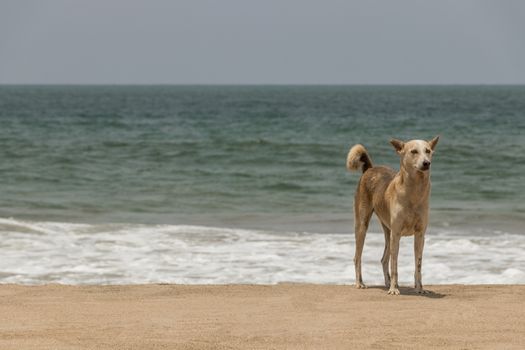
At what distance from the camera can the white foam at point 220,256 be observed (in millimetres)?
11102

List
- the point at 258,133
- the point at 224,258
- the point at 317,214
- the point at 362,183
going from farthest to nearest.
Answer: the point at 258,133 → the point at 317,214 → the point at 224,258 → the point at 362,183

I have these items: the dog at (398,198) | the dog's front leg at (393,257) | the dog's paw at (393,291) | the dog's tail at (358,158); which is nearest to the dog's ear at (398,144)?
the dog at (398,198)

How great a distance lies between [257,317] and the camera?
7.99m

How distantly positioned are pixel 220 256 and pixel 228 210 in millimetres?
6456

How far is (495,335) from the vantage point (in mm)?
7281

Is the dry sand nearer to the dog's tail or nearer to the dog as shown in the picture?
the dog

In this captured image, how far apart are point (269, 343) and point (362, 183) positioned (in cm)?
304

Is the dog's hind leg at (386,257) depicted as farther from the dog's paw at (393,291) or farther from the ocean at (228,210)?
the ocean at (228,210)

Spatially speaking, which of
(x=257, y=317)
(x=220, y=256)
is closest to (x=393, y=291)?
(x=257, y=317)

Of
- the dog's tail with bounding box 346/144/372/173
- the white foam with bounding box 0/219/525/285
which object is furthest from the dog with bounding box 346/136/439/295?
the white foam with bounding box 0/219/525/285

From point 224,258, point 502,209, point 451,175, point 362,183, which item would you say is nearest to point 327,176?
point 451,175

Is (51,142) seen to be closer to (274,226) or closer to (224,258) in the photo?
(274,226)

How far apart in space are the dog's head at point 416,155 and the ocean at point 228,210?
8.51 ft

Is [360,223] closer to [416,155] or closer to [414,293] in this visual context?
[414,293]
